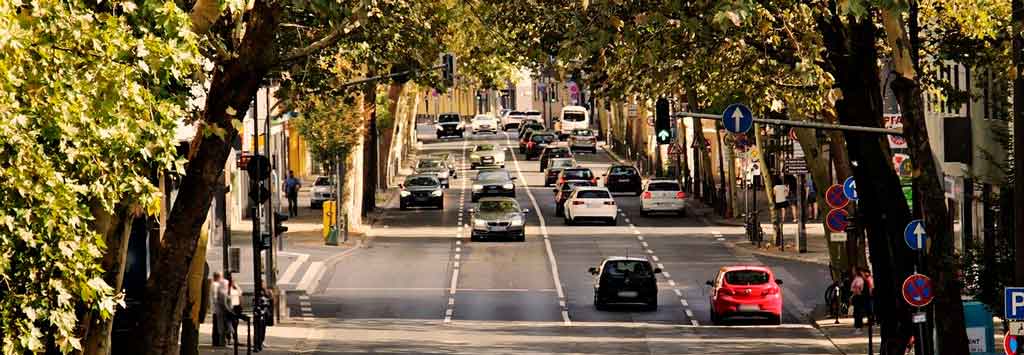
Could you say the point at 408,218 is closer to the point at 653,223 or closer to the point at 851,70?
the point at 653,223

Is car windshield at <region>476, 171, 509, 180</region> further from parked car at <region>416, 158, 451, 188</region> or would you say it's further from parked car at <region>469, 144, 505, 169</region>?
parked car at <region>469, 144, 505, 169</region>

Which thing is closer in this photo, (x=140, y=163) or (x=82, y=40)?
(x=82, y=40)

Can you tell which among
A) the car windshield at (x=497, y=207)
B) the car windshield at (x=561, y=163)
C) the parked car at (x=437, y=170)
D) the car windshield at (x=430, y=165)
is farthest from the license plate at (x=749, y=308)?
the car windshield at (x=430, y=165)

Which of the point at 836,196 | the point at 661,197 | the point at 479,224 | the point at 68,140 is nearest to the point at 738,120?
the point at 836,196

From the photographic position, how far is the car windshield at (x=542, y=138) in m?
114

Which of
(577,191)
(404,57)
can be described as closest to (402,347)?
(404,57)

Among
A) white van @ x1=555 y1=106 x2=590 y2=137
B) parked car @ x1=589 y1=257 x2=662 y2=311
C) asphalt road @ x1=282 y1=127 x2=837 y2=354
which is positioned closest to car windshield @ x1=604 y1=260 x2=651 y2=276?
→ parked car @ x1=589 y1=257 x2=662 y2=311

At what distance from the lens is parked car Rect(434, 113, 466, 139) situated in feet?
452

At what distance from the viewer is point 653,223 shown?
69.2 m

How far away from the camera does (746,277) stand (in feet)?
138

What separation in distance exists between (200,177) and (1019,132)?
9.13 meters

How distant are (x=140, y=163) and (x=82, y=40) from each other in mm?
2534

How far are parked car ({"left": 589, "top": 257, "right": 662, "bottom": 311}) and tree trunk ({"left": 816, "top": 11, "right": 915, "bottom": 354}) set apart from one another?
14.3 m

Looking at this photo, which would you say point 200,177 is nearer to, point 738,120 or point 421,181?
point 738,120
